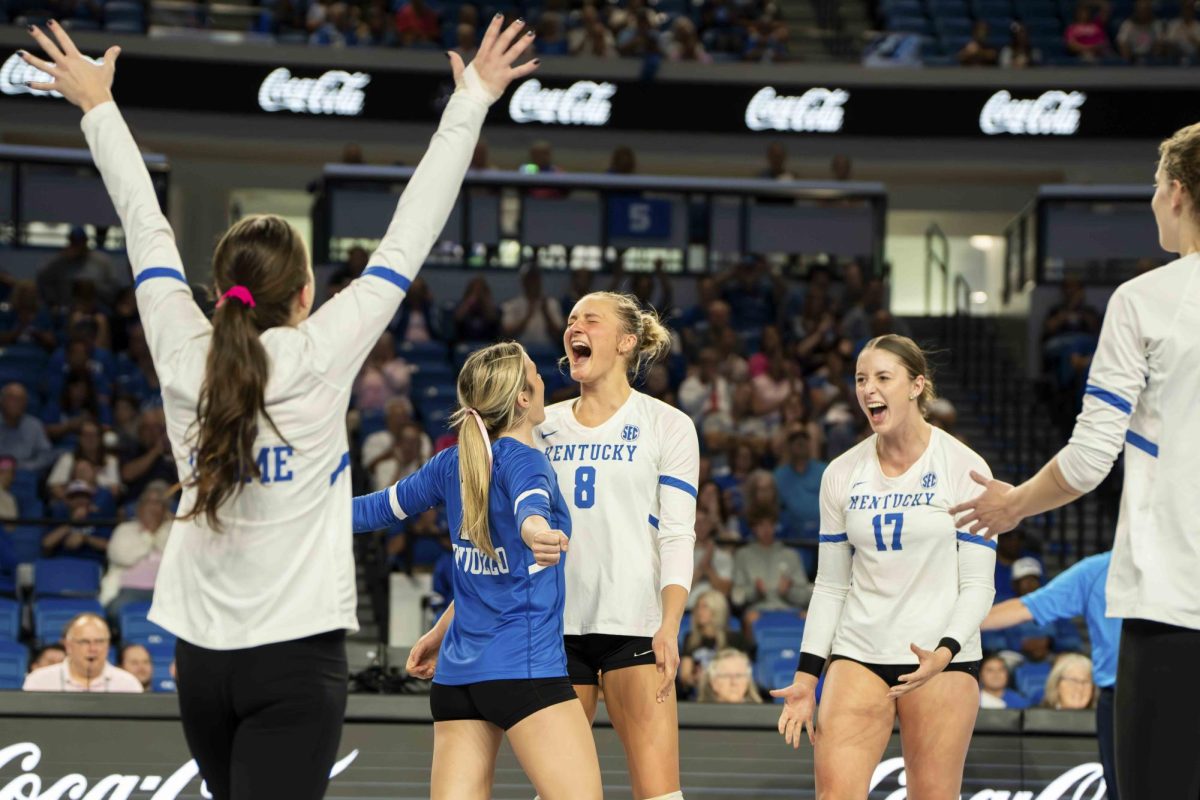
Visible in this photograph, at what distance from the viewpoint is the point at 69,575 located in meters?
9.48

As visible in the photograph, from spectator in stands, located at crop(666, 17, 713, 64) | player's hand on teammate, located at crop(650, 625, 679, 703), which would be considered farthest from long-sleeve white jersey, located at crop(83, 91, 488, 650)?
spectator in stands, located at crop(666, 17, 713, 64)

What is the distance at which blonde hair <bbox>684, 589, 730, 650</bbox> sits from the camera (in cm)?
879

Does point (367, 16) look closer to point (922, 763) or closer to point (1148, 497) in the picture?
point (922, 763)

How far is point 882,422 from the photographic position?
4.87 meters

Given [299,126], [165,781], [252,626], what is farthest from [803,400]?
[252,626]

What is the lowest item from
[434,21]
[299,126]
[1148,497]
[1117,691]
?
[1117,691]

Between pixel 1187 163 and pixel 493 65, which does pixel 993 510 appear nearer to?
pixel 1187 163

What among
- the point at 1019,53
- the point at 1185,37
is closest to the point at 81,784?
the point at 1019,53

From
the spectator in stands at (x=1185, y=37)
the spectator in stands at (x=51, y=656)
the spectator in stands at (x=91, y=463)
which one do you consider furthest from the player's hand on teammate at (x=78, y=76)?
the spectator in stands at (x=1185, y=37)

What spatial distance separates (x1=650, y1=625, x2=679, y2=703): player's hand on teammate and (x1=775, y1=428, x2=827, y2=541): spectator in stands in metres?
6.34

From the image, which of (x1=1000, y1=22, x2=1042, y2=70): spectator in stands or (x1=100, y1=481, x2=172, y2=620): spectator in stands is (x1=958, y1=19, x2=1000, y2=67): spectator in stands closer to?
(x1=1000, y1=22, x2=1042, y2=70): spectator in stands

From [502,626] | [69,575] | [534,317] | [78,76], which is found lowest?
[69,575]

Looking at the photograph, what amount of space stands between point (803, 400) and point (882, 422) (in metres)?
7.69

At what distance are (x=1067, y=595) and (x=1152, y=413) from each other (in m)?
3.00
